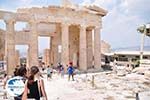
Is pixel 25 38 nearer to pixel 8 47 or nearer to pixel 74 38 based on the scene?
pixel 8 47

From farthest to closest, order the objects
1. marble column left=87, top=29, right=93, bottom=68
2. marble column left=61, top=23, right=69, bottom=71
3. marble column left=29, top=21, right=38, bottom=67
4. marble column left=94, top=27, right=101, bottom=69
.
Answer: marble column left=87, top=29, right=93, bottom=68 → marble column left=94, top=27, right=101, bottom=69 → marble column left=61, top=23, right=69, bottom=71 → marble column left=29, top=21, right=38, bottom=67

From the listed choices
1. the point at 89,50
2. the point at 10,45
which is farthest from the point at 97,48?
the point at 10,45

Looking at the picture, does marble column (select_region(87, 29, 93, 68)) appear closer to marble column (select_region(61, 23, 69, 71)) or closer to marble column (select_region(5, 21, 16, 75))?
marble column (select_region(61, 23, 69, 71))

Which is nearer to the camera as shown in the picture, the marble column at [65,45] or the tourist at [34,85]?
the tourist at [34,85]

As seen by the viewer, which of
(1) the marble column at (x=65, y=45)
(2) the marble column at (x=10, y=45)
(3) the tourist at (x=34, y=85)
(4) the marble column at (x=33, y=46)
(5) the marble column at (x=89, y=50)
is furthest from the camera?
(5) the marble column at (x=89, y=50)

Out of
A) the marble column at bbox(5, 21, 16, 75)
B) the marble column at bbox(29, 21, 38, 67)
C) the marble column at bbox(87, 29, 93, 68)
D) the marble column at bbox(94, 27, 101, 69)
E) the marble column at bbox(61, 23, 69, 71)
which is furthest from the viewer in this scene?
the marble column at bbox(87, 29, 93, 68)

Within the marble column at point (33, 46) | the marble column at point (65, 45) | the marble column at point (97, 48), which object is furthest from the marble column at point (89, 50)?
the marble column at point (33, 46)

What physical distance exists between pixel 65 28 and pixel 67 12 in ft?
5.63

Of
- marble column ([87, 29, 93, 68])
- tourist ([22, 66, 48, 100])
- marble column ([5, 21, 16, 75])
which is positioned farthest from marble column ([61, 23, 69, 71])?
tourist ([22, 66, 48, 100])

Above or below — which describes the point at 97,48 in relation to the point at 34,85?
above

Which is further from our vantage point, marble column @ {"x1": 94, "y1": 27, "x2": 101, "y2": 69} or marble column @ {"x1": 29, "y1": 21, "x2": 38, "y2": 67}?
marble column @ {"x1": 94, "y1": 27, "x2": 101, "y2": 69}

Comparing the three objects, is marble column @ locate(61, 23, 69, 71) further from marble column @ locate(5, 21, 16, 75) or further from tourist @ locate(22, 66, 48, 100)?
tourist @ locate(22, 66, 48, 100)

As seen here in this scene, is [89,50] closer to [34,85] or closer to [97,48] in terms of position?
[97,48]

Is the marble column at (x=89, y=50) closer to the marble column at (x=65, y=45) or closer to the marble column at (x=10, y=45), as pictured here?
the marble column at (x=65, y=45)
